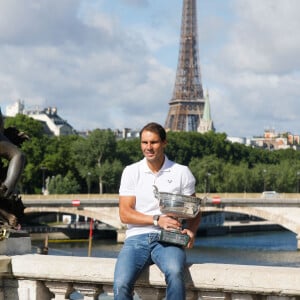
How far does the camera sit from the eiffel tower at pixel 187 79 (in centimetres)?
14088

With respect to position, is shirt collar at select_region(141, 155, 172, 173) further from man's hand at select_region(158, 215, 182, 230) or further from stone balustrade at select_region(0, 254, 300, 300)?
stone balustrade at select_region(0, 254, 300, 300)

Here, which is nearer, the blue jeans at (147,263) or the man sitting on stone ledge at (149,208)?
the blue jeans at (147,263)

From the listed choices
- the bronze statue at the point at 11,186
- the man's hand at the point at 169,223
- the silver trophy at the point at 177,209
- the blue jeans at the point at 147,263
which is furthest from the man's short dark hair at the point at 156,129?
A: the bronze statue at the point at 11,186

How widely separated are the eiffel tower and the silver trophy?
13461cm

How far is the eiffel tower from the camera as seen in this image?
14088 centimetres

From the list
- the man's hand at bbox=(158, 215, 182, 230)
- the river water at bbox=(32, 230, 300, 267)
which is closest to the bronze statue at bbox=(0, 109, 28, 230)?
the man's hand at bbox=(158, 215, 182, 230)

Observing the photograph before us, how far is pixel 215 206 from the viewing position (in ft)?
168

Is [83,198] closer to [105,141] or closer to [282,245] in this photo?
[282,245]

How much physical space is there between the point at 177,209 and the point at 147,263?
403 mm

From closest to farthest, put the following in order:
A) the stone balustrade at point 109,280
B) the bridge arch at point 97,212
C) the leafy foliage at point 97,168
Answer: the stone balustrade at point 109,280, the bridge arch at point 97,212, the leafy foliage at point 97,168

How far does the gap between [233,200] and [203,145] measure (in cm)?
4138

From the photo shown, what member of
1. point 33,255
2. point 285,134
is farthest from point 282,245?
point 285,134

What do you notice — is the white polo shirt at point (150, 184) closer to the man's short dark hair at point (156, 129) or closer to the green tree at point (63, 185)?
the man's short dark hair at point (156, 129)

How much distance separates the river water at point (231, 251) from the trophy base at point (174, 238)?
28.6 m
